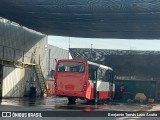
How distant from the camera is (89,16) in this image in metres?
28.9

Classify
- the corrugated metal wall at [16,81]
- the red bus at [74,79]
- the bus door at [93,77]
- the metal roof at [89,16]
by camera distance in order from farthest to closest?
the corrugated metal wall at [16,81]
the bus door at [93,77]
the metal roof at [89,16]
the red bus at [74,79]

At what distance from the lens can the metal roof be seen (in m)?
24.7

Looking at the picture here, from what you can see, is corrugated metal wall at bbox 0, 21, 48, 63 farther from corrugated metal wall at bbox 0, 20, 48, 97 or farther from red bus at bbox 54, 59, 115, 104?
red bus at bbox 54, 59, 115, 104

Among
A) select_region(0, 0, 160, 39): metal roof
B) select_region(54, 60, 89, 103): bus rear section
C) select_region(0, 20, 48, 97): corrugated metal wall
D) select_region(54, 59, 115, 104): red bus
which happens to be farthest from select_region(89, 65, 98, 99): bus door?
select_region(0, 20, 48, 97): corrugated metal wall

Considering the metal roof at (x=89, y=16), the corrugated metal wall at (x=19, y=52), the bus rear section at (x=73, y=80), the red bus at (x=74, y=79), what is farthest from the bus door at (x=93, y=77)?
the corrugated metal wall at (x=19, y=52)

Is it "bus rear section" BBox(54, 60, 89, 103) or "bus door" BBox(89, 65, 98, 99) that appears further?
"bus door" BBox(89, 65, 98, 99)

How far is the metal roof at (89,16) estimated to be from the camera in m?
24.7

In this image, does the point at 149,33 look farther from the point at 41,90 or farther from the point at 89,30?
the point at 41,90

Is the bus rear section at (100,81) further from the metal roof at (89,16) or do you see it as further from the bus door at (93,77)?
the metal roof at (89,16)

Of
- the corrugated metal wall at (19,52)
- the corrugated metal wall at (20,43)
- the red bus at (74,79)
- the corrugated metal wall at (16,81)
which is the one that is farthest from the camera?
the corrugated metal wall at (16,81)

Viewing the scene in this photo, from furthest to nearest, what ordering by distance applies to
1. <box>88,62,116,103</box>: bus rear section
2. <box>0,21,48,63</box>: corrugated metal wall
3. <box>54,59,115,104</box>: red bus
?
1. <box>0,21,48,63</box>: corrugated metal wall
2. <box>88,62,116,103</box>: bus rear section
3. <box>54,59,115,104</box>: red bus

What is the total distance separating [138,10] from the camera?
25.5m

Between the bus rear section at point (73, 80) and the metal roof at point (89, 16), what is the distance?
Answer: 443 centimetres

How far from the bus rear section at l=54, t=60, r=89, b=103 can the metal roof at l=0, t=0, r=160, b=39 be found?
443 cm
